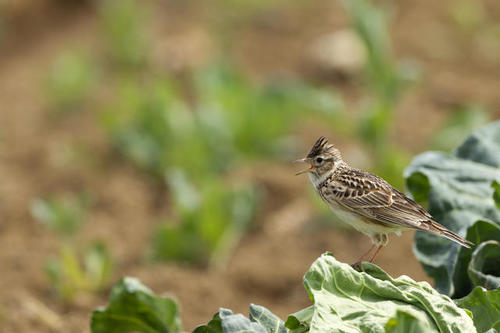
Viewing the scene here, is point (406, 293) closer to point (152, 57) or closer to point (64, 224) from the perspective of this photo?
point (64, 224)

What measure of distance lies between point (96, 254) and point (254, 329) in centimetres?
351

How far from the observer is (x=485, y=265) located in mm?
4430

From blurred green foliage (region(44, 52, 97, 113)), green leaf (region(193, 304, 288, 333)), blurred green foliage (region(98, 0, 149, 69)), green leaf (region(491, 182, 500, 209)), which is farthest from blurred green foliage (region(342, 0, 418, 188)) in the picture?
blurred green foliage (region(98, 0, 149, 69))

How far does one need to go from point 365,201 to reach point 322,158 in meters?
0.41

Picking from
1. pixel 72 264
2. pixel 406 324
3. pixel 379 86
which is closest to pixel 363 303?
pixel 406 324

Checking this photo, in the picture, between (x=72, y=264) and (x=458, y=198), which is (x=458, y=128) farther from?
(x=72, y=264)

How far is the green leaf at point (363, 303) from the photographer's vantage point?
341 centimetres

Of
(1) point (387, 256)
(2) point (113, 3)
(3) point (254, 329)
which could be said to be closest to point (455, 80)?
(1) point (387, 256)

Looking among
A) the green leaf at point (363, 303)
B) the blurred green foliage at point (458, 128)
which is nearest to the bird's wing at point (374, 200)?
the green leaf at point (363, 303)

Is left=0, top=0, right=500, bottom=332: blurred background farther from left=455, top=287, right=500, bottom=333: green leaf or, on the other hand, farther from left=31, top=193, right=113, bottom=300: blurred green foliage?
left=455, top=287, right=500, bottom=333: green leaf

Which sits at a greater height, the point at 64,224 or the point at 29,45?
the point at 29,45

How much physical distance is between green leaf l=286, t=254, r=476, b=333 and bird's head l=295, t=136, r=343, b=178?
128cm

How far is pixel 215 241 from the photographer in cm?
749

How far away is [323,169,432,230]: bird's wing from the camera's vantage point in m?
4.36
